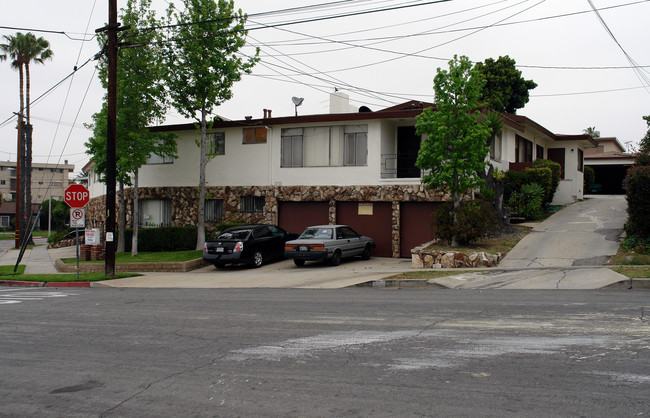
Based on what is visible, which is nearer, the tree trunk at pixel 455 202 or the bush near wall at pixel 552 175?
the tree trunk at pixel 455 202

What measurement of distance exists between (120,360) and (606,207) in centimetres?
2618

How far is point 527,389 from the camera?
5637 mm

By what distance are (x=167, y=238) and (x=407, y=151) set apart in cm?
1235

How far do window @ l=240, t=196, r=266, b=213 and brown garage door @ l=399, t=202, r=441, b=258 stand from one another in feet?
23.4

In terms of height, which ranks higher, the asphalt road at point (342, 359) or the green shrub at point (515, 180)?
the green shrub at point (515, 180)

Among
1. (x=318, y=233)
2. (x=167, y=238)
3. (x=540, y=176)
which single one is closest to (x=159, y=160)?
(x=167, y=238)

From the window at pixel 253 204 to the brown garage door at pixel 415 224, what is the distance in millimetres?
7120

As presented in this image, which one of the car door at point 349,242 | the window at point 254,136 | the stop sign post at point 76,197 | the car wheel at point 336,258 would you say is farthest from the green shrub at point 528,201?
the stop sign post at point 76,197

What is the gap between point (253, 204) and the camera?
27719 mm

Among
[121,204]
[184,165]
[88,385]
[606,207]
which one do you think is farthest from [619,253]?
[121,204]

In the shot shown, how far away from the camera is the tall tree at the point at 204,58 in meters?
24.2

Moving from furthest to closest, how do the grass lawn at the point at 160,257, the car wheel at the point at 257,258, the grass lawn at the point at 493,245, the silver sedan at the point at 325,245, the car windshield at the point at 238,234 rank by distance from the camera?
the grass lawn at the point at 160,257, the car wheel at the point at 257,258, the car windshield at the point at 238,234, the silver sedan at the point at 325,245, the grass lawn at the point at 493,245

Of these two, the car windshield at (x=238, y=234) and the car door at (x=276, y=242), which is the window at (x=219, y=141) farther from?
the car windshield at (x=238, y=234)

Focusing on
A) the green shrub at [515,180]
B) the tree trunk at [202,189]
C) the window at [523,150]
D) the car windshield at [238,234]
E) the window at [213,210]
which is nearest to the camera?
the car windshield at [238,234]
